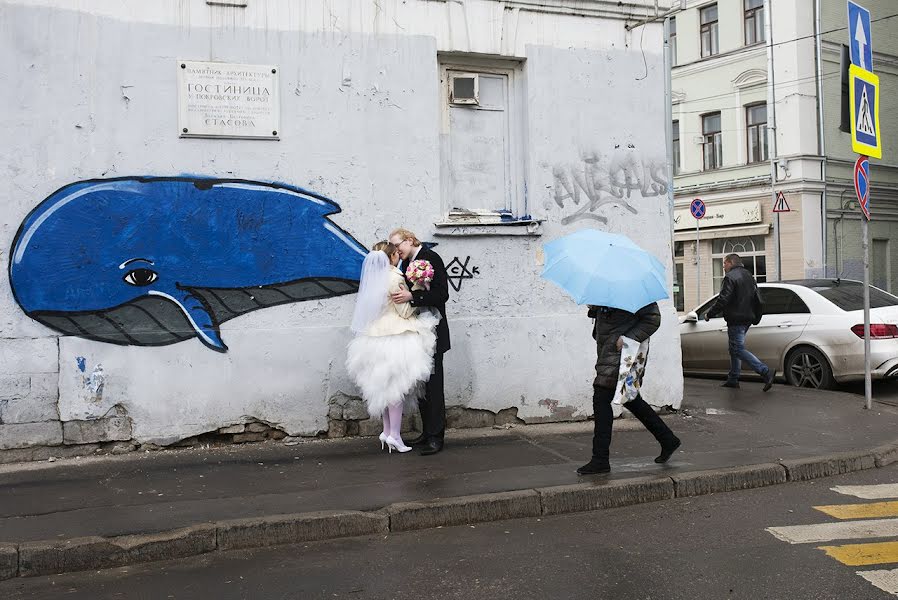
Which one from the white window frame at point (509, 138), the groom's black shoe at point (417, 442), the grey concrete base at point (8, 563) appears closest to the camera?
the grey concrete base at point (8, 563)

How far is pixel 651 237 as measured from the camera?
9.25 m

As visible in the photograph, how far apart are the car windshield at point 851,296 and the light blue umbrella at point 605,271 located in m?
6.15

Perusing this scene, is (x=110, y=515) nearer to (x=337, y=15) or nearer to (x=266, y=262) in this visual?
(x=266, y=262)

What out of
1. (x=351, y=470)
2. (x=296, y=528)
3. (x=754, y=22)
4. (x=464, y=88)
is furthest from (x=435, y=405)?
(x=754, y=22)

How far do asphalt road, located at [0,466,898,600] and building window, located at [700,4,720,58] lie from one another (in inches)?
1029

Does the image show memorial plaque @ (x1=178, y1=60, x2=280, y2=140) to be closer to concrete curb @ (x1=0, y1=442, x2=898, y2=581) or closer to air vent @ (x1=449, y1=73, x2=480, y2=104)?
air vent @ (x1=449, y1=73, x2=480, y2=104)

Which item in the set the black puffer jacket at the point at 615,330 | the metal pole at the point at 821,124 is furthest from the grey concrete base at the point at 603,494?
the metal pole at the point at 821,124

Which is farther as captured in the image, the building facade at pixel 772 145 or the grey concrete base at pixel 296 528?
the building facade at pixel 772 145

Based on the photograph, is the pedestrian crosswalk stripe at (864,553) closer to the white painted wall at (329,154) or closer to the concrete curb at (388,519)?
the concrete curb at (388,519)

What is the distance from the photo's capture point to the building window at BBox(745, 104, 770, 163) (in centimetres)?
2712

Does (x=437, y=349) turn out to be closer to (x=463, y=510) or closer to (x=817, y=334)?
(x=463, y=510)

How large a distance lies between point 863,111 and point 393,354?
6.03 meters

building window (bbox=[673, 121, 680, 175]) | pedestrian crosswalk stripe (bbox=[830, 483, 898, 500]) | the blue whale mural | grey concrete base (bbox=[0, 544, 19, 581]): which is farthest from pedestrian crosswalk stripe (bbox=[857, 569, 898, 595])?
building window (bbox=[673, 121, 680, 175])

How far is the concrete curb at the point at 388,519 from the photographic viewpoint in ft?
16.1
